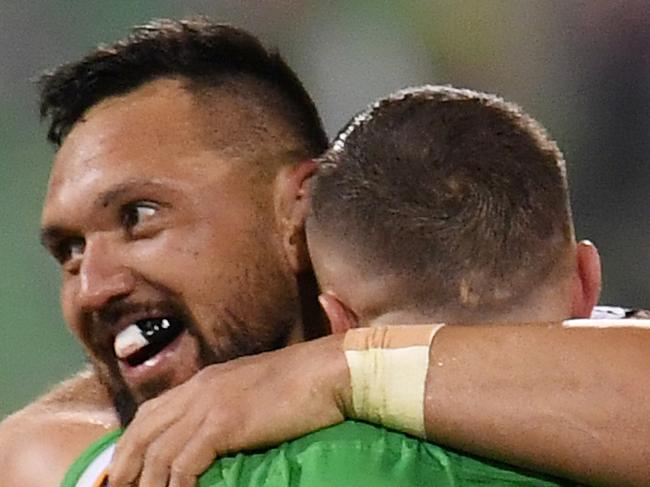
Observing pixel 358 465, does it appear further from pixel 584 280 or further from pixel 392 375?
pixel 584 280

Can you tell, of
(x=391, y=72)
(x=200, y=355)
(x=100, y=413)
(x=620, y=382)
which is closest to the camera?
(x=620, y=382)

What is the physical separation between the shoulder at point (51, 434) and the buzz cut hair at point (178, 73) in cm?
30

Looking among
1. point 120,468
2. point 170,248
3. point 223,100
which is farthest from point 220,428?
point 223,100

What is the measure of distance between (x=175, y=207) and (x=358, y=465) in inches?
18.9

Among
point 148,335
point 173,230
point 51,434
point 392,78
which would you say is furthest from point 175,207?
point 392,78

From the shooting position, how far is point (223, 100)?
131cm

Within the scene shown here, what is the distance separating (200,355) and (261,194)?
0.56ft

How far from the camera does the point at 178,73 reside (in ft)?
4.34

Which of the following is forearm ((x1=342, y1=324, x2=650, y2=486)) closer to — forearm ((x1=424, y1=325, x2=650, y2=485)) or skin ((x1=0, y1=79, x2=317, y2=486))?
forearm ((x1=424, y1=325, x2=650, y2=485))

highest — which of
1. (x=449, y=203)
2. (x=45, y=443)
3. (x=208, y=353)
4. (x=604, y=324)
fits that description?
(x=449, y=203)

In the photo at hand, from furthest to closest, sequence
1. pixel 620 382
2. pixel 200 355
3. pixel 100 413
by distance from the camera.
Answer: pixel 100 413 < pixel 200 355 < pixel 620 382

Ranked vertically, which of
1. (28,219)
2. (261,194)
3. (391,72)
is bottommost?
(28,219)

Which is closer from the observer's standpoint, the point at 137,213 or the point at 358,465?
the point at 358,465

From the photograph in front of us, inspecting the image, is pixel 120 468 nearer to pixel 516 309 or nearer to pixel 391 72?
pixel 516 309
